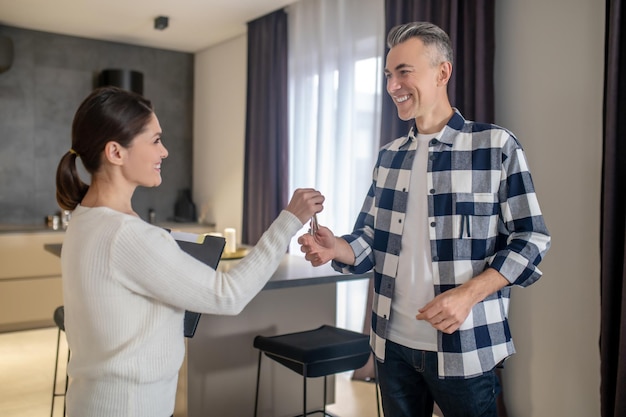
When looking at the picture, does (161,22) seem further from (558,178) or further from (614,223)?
(614,223)

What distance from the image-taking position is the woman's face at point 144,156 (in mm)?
1428

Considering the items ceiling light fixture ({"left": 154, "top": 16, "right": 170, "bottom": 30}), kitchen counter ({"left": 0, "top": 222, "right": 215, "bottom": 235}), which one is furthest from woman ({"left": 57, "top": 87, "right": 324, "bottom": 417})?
ceiling light fixture ({"left": 154, "top": 16, "right": 170, "bottom": 30})

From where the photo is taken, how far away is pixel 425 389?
65.7 inches

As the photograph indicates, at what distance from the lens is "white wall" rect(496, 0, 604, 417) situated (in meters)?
2.66

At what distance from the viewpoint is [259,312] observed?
306 cm

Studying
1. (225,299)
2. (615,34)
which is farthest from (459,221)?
(615,34)

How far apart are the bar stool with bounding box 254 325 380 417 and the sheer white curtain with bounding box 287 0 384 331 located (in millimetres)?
1460

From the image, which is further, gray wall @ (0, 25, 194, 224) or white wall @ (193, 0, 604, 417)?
gray wall @ (0, 25, 194, 224)

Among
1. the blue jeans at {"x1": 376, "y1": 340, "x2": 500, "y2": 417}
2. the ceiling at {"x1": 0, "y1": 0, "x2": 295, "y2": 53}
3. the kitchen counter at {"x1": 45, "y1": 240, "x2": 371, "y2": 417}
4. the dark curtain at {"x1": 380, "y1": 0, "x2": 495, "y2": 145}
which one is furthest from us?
the ceiling at {"x1": 0, "y1": 0, "x2": 295, "y2": 53}

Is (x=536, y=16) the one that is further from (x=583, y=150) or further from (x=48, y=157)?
(x=48, y=157)

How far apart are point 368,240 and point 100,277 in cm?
80

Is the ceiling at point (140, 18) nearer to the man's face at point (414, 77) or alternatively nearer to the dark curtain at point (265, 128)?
the dark curtain at point (265, 128)

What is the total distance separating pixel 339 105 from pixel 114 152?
288 cm

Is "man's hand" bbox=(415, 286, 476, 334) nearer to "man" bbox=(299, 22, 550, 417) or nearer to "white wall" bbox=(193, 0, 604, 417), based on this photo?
"man" bbox=(299, 22, 550, 417)
